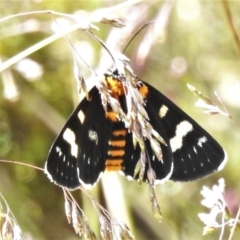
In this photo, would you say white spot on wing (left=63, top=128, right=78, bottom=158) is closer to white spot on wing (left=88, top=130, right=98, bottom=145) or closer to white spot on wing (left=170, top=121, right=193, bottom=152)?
white spot on wing (left=88, top=130, right=98, bottom=145)

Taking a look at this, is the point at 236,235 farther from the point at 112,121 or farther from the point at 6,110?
the point at 6,110

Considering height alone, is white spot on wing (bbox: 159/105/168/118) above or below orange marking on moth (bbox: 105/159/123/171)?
above

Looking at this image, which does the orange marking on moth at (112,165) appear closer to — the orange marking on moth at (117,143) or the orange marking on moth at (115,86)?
the orange marking on moth at (117,143)

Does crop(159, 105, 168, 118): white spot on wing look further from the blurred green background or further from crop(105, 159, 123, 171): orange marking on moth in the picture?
the blurred green background

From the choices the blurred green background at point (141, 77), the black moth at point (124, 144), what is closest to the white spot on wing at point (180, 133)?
the black moth at point (124, 144)

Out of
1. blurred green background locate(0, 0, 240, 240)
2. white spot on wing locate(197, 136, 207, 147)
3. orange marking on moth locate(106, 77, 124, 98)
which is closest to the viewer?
orange marking on moth locate(106, 77, 124, 98)

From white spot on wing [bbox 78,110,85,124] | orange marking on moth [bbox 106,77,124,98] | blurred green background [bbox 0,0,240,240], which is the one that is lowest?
blurred green background [bbox 0,0,240,240]

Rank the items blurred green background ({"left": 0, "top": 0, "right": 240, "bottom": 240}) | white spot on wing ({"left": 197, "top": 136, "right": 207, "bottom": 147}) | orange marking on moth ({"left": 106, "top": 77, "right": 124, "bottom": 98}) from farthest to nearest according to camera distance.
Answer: blurred green background ({"left": 0, "top": 0, "right": 240, "bottom": 240}) → white spot on wing ({"left": 197, "top": 136, "right": 207, "bottom": 147}) → orange marking on moth ({"left": 106, "top": 77, "right": 124, "bottom": 98})

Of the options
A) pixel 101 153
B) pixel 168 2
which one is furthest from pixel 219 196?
pixel 168 2

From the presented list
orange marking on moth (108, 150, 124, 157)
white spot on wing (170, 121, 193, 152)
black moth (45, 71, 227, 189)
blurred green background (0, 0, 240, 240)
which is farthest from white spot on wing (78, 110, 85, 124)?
blurred green background (0, 0, 240, 240)

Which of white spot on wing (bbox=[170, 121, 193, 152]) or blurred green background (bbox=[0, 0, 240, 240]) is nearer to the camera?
white spot on wing (bbox=[170, 121, 193, 152])
